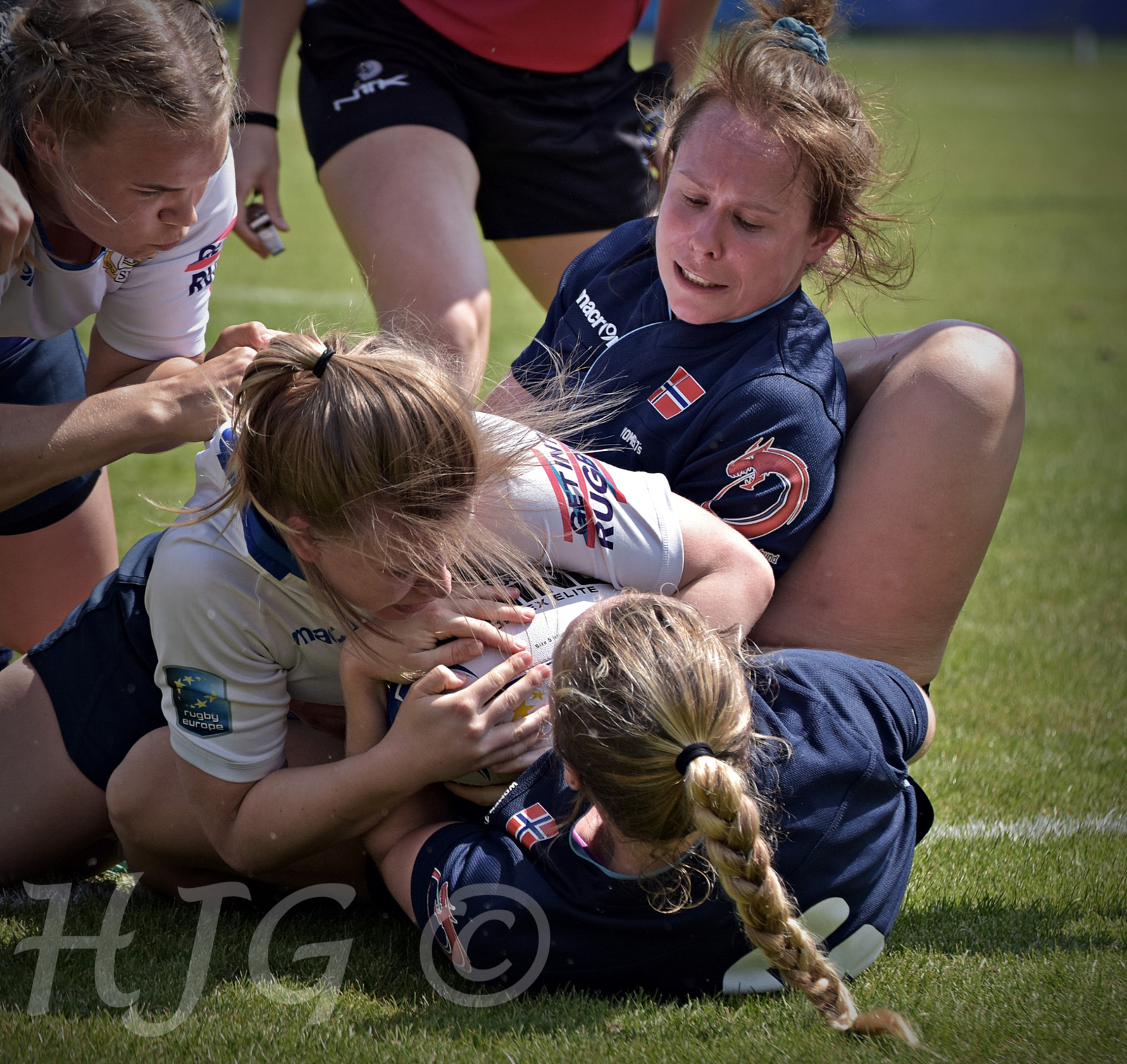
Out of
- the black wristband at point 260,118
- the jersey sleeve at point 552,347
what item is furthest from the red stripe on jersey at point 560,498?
the black wristband at point 260,118

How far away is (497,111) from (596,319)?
1006 millimetres

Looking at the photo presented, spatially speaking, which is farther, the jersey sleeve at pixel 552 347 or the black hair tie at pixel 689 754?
the jersey sleeve at pixel 552 347

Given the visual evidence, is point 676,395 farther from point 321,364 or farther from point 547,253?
point 547,253

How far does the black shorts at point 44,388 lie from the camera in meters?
3.01

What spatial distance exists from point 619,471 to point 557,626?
1.05ft

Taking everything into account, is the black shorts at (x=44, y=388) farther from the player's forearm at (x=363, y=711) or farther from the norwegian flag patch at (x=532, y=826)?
the norwegian flag patch at (x=532, y=826)

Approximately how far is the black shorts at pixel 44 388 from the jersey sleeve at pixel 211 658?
915 mm

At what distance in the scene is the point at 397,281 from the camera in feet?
11.1

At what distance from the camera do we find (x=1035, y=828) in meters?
2.97

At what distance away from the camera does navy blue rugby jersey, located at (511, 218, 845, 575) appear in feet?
8.47

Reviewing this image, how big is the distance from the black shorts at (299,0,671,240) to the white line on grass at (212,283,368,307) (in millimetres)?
4534

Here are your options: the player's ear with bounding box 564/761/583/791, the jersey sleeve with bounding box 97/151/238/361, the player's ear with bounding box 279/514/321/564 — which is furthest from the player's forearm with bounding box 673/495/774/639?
the jersey sleeve with bounding box 97/151/238/361

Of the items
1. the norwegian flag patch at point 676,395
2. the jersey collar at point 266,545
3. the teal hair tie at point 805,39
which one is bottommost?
the jersey collar at point 266,545

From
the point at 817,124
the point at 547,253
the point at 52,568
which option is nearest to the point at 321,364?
the point at 817,124
